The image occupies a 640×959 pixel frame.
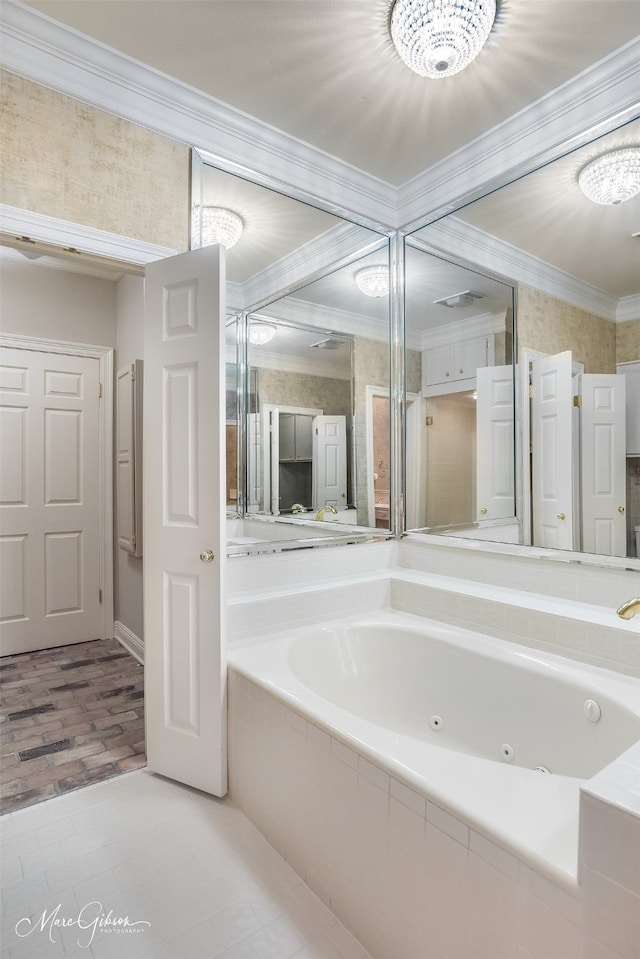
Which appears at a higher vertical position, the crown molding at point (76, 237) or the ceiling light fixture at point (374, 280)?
the ceiling light fixture at point (374, 280)

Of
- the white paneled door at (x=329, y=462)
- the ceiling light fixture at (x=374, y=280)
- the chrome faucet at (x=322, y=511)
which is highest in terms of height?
the ceiling light fixture at (x=374, y=280)

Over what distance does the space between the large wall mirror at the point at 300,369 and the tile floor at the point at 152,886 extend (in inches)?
38.5

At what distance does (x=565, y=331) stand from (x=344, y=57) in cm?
132

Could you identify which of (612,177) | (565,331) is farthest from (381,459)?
(612,177)

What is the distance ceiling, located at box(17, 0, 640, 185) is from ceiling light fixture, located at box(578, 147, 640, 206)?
351mm

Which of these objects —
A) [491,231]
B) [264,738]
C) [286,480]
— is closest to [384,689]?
[264,738]

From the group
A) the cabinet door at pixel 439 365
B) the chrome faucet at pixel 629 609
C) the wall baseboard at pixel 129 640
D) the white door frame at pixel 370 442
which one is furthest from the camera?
the wall baseboard at pixel 129 640

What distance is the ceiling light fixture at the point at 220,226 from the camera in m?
2.21

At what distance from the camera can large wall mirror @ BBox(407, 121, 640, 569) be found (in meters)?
1.91

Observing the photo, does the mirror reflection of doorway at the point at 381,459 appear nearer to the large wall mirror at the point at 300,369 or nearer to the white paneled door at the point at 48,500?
the large wall mirror at the point at 300,369

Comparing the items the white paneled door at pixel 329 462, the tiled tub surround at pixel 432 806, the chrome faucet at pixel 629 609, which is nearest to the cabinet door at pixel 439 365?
the white paneled door at pixel 329 462

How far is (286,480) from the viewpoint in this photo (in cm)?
250

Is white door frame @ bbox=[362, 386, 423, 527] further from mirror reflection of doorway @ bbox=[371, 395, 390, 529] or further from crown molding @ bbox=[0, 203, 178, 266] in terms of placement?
crown molding @ bbox=[0, 203, 178, 266]

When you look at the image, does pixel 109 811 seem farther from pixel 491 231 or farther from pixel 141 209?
pixel 491 231
